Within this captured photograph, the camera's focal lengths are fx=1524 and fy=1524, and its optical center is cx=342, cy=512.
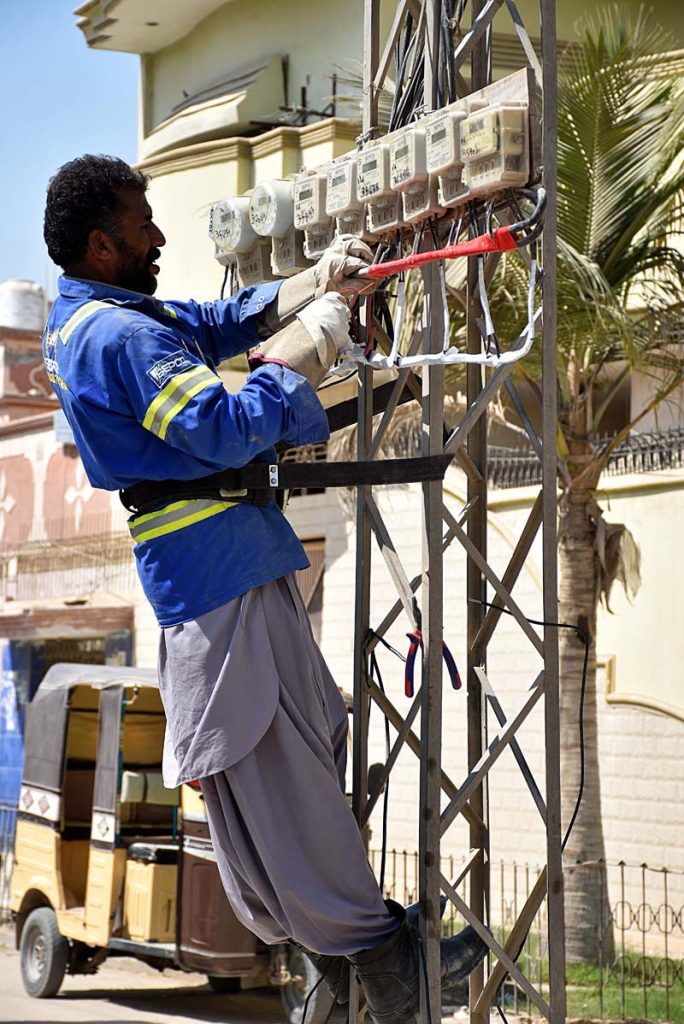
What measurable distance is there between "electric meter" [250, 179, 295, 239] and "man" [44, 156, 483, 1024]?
0.66 meters

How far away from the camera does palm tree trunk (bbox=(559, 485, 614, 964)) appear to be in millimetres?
10195

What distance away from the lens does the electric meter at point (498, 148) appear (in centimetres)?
382

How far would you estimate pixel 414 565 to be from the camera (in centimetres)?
1504

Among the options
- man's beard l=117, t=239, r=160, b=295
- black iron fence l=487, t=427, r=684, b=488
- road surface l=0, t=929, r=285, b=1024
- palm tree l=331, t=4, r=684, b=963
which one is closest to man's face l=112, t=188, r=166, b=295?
man's beard l=117, t=239, r=160, b=295

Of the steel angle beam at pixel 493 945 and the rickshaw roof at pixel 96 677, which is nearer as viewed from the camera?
the steel angle beam at pixel 493 945

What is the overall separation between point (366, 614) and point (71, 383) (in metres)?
1.30

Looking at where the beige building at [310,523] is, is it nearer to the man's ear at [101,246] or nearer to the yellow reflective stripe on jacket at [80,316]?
the man's ear at [101,246]

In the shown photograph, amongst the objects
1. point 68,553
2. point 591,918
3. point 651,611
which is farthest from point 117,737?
point 68,553

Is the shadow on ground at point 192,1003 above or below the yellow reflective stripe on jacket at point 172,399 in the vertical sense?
below

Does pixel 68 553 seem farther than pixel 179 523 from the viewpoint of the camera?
Yes

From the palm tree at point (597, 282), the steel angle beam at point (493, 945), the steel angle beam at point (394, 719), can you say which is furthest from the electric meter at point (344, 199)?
the palm tree at point (597, 282)

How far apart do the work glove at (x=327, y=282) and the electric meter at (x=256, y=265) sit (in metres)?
0.59

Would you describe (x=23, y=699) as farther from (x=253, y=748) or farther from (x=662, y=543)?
(x=253, y=748)

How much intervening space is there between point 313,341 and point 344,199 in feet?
2.28
